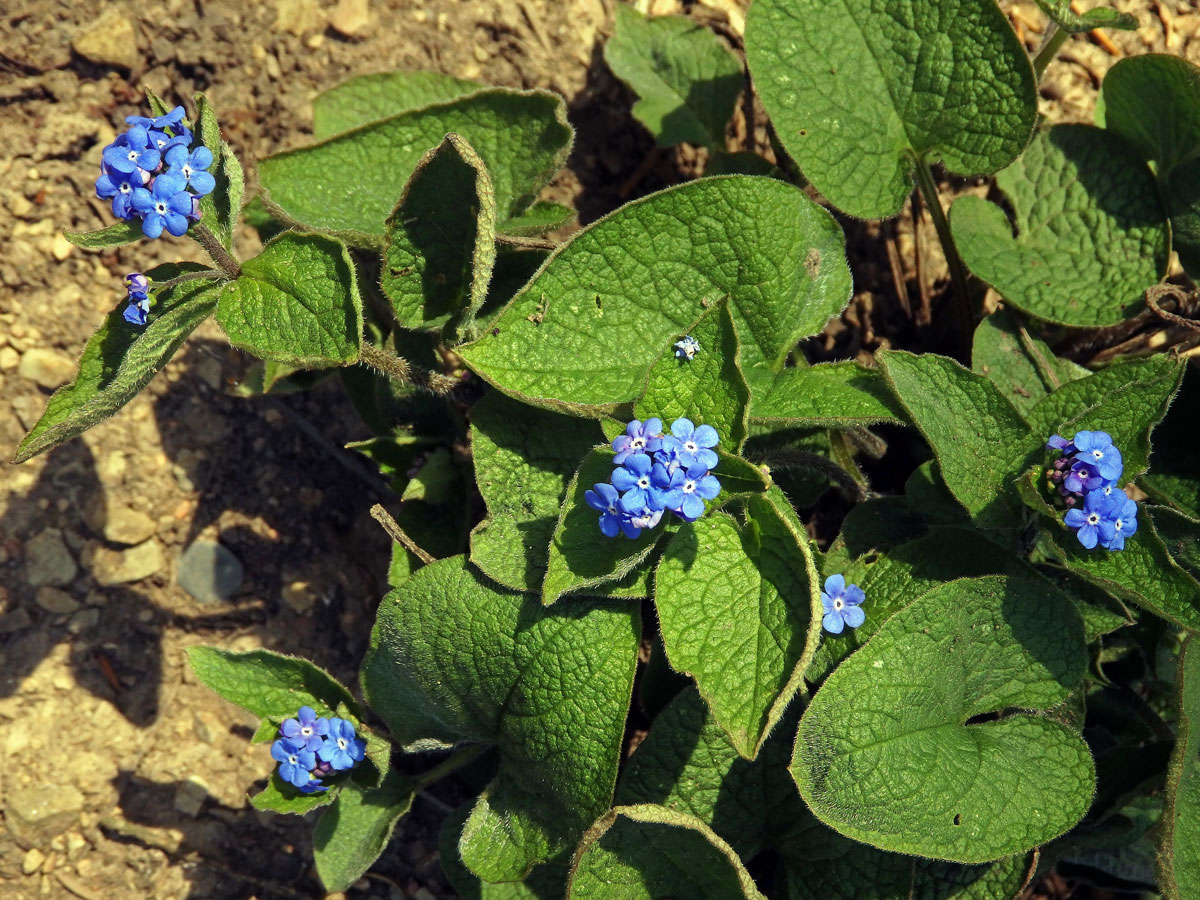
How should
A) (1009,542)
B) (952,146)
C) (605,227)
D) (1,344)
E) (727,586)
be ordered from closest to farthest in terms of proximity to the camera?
1. (727,586)
2. (605,227)
3. (1009,542)
4. (952,146)
5. (1,344)

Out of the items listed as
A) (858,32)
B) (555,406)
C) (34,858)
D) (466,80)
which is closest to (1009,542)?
(555,406)

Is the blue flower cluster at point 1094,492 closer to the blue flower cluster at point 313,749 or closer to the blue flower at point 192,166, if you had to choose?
the blue flower cluster at point 313,749

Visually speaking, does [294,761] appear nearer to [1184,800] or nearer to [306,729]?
[306,729]

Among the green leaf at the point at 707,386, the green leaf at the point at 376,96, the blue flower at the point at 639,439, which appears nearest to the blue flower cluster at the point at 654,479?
the blue flower at the point at 639,439

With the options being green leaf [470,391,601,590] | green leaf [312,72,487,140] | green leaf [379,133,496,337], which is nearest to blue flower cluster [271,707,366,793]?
green leaf [470,391,601,590]

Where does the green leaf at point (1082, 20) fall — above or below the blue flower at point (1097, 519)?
above

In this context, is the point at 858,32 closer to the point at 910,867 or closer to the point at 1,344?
the point at 910,867

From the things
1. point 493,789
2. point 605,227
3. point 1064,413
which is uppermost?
point 605,227

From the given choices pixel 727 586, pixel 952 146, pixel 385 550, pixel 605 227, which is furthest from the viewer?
pixel 385 550
